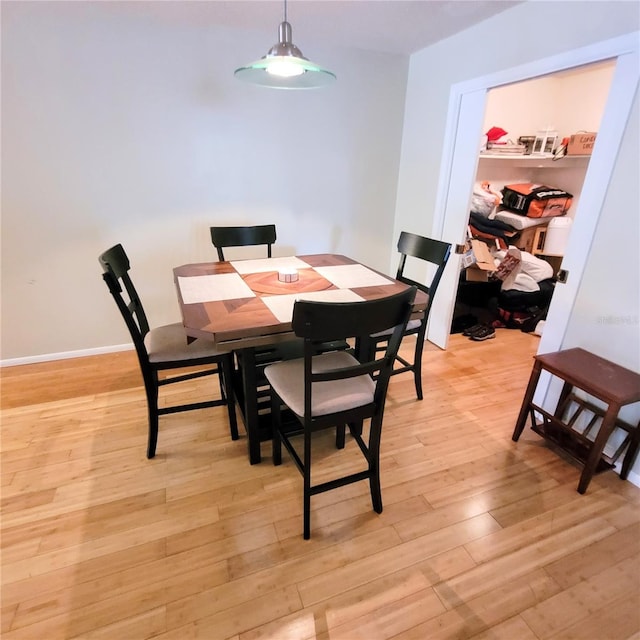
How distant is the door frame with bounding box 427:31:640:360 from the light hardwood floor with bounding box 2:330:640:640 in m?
0.93

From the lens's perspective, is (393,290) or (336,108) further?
(336,108)

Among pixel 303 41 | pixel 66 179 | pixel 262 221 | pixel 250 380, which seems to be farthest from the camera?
pixel 262 221

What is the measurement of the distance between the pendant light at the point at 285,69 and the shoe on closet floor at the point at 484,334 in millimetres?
2478

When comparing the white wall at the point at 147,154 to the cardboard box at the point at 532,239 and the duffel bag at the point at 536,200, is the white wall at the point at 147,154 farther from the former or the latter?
the cardboard box at the point at 532,239

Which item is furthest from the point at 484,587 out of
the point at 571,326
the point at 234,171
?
the point at 234,171

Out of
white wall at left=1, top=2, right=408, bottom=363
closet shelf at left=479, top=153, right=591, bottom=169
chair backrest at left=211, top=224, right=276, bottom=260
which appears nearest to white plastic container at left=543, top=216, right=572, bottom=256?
closet shelf at left=479, top=153, right=591, bottom=169

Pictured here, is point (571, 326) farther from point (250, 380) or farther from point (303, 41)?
point (303, 41)

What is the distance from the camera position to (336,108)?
2979mm

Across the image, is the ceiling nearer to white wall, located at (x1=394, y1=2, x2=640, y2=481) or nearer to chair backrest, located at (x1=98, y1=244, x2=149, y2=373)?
white wall, located at (x1=394, y1=2, x2=640, y2=481)

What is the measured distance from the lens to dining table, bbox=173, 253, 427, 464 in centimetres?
146

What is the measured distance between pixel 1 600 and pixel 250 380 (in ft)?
3.73

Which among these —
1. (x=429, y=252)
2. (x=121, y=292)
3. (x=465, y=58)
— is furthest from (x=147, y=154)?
(x=465, y=58)

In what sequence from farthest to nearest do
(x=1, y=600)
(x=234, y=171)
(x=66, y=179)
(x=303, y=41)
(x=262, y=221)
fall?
(x=262, y=221), (x=234, y=171), (x=303, y=41), (x=66, y=179), (x=1, y=600)

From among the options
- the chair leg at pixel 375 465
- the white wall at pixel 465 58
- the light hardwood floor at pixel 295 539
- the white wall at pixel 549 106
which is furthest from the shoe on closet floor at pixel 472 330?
the chair leg at pixel 375 465
